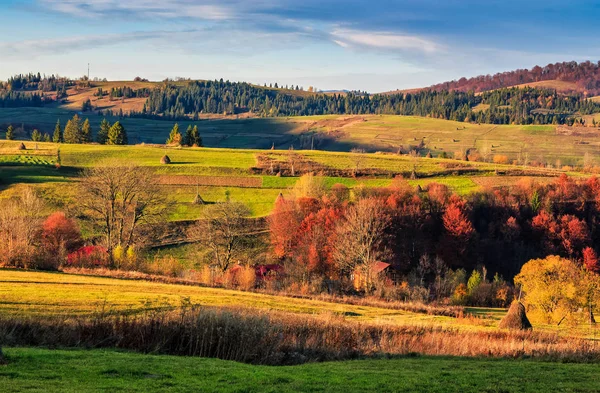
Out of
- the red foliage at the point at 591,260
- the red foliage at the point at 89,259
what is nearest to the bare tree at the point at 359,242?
the red foliage at the point at 89,259

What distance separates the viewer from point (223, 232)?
71062mm

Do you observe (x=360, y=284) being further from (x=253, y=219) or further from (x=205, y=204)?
(x=205, y=204)

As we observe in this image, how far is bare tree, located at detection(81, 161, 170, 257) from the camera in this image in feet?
210

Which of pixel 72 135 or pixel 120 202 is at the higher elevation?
pixel 72 135

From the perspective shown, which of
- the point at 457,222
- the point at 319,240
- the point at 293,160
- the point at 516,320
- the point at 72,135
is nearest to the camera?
the point at 516,320

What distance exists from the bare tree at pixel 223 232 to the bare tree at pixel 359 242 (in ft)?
42.1

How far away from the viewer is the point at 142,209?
68.2 meters

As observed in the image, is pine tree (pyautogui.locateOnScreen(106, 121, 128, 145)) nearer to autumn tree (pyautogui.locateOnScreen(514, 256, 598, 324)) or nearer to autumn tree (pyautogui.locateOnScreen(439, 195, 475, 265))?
autumn tree (pyautogui.locateOnScreen(439, 195, 475, 265))

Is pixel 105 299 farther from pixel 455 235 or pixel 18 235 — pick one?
pixel 455 235

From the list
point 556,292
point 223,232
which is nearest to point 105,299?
point 556,292

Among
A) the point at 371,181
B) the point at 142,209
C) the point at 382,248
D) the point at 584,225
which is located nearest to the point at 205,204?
the point at 142,209

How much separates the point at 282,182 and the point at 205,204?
63.0 feet

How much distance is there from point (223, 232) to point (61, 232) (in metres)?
18.5

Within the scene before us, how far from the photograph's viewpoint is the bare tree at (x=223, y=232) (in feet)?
230
